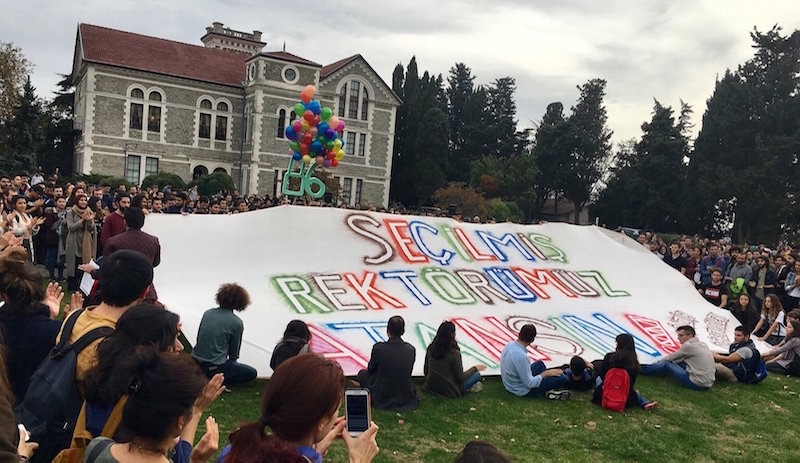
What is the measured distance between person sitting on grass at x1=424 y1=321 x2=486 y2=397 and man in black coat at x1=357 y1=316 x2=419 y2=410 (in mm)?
517

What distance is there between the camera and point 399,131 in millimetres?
49219

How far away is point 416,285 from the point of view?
9.30 metres

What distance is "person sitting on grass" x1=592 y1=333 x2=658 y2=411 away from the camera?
7086mm

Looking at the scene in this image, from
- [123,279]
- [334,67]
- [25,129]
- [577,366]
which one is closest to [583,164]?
[334,67]

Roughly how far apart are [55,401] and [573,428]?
5122mm

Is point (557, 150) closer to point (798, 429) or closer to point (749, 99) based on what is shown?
point (749, 99)

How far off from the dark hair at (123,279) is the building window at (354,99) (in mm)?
40341

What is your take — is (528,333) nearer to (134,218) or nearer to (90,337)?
(134,218)

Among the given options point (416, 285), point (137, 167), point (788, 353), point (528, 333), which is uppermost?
point (137, 167)

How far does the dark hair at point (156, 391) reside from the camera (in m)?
2.19

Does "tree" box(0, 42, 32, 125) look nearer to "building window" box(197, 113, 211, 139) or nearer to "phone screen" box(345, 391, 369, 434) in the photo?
"building window" box(197, 113, 211, 139)

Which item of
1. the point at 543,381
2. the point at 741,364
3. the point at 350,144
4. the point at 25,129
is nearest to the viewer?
the point at 543,381

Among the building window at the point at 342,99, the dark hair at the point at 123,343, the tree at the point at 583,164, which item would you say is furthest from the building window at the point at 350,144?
the dark hair at the point at 123,343

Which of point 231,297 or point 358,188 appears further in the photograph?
point 358,188
